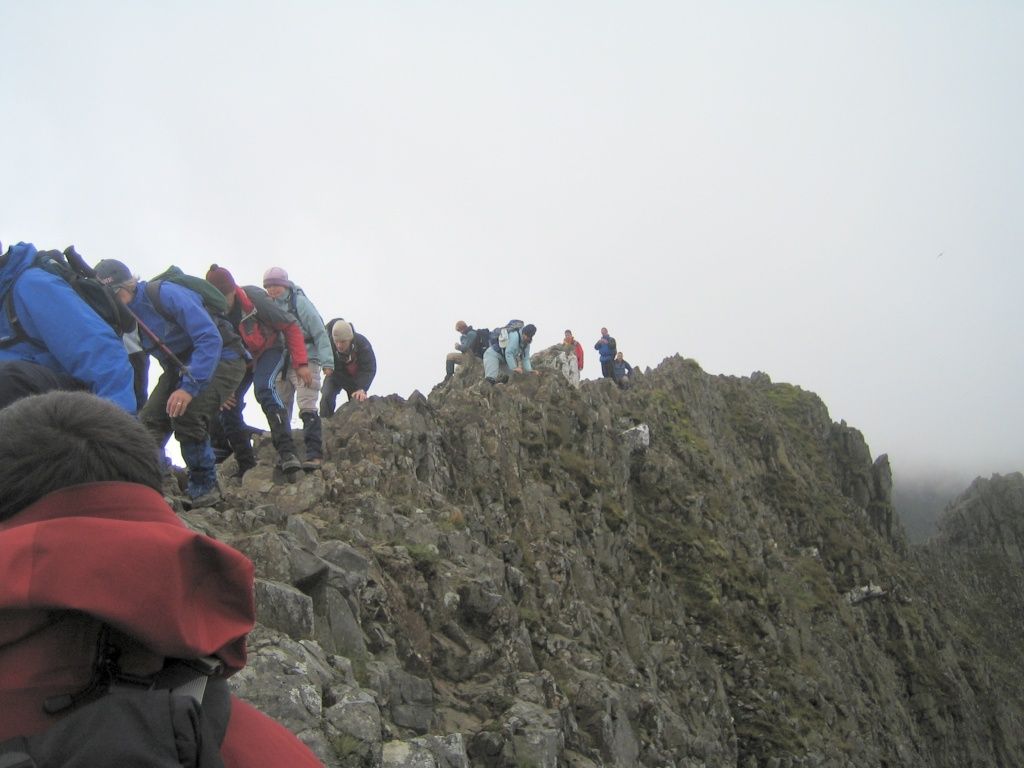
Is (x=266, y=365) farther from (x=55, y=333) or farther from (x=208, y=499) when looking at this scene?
(x=55, y=333)

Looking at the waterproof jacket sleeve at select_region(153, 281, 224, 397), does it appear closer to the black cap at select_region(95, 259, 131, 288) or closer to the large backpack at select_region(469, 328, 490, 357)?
the black cap at select_region(95, 259, 131, 288)

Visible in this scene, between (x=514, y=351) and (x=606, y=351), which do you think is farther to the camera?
(x=606, y=351)

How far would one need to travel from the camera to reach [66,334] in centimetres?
664

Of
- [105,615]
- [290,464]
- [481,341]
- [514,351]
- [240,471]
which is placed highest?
[481,341]

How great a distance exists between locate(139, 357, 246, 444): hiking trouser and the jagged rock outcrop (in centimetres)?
112

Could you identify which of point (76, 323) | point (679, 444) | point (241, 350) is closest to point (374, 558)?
point (241, 350)

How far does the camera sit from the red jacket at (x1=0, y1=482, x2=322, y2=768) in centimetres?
228

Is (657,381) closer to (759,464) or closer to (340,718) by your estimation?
(759,464)

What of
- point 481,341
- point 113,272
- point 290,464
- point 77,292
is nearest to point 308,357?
point 290,464

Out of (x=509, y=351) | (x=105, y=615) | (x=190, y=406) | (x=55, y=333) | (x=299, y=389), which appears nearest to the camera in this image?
(x=105, y=615)

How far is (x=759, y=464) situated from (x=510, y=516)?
85.8ft

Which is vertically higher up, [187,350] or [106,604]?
[187,350]

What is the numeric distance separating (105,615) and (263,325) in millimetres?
11815

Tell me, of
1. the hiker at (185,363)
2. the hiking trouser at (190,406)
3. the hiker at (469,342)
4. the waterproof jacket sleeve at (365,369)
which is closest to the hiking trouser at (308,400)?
the hiker at (185,363)
